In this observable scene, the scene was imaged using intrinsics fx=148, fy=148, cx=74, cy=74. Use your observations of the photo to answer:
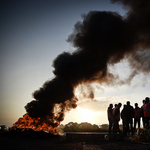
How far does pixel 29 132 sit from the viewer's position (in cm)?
1404

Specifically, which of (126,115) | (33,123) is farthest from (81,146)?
(33,123)

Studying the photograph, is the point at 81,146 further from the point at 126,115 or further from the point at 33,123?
the point at 33,123

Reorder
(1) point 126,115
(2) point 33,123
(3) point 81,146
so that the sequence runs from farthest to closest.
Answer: (2) point 33,123 < (1) point 126,115 < (3) point 81,146

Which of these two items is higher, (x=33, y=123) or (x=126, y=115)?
(x=126, y=115)

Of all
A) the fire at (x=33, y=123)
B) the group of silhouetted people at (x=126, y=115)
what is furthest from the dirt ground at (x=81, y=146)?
the fire at (x=33, y=123)

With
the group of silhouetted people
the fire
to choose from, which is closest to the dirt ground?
the group of silhouetted people

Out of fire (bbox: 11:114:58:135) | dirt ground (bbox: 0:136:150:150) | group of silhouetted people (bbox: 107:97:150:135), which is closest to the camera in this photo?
dirt ground (bbox: 0:136:150:150)

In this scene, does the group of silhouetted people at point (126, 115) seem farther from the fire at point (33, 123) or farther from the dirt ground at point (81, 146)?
the fire at point (33, 123)

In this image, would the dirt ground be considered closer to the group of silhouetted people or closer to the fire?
the group of silhouetted people

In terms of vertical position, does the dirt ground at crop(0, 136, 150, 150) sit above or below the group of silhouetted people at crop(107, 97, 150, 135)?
below

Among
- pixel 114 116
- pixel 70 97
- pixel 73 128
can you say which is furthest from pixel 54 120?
pixel 114 116

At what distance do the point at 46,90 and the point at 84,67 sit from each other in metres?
6.44

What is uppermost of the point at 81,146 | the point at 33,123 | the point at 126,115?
the point at 126,115

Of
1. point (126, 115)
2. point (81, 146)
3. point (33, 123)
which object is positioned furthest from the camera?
point (33, 123)
